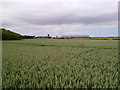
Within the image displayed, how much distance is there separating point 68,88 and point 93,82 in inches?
19.8

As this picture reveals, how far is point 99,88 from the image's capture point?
5.54 feet

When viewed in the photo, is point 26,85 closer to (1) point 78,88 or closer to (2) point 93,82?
(1) point 78,88

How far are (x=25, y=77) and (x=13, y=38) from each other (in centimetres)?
1945

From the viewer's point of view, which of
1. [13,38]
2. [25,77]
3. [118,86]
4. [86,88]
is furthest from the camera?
[13,38]

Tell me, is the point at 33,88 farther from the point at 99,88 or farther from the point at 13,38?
the point at 13,38

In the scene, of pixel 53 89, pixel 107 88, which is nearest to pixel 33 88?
pixel 53 89

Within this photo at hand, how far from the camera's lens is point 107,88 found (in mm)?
1680

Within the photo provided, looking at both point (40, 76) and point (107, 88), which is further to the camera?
point (40, 76)

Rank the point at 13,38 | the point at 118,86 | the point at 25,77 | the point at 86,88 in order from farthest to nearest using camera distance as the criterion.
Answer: the point at 13,38
the point at 25,77
the point at 118,86
the point at 86,88

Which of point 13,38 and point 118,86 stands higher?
point 13,38

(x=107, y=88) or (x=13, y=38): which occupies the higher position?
(x=13, y=38)

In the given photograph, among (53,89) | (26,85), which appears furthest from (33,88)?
(53,89)

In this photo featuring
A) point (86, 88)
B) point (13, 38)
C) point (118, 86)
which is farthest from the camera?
point (13, 38)

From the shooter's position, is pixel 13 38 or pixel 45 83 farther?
pixel 13 38
